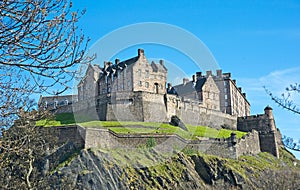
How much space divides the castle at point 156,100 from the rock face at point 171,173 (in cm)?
436

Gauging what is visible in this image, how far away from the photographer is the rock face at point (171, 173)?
33875 mm

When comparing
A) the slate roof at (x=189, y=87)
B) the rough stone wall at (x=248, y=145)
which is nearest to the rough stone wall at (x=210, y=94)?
the slate roof at (x=189, y=87)

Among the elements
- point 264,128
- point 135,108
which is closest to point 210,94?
point 264,128

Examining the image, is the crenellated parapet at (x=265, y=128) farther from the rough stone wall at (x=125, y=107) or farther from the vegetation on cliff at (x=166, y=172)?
the rough stone wall at (x=125, y=107)

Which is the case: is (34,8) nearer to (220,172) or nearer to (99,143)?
(99,143)

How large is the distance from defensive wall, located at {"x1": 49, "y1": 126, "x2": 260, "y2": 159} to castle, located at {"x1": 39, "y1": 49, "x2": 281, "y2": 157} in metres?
0.87

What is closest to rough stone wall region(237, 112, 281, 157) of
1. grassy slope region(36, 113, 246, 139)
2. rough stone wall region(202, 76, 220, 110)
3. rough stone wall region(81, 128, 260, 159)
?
rough stone wall region(202, 76, 220, 110)

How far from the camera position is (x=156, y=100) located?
49.3m

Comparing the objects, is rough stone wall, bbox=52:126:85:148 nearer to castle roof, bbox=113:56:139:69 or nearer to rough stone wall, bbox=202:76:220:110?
castle roof, bbox=113:56:139:69

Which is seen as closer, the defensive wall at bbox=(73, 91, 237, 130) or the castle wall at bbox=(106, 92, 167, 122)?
the castle wall at bbox=(106, 92, 167, 122)

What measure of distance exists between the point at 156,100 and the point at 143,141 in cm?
976

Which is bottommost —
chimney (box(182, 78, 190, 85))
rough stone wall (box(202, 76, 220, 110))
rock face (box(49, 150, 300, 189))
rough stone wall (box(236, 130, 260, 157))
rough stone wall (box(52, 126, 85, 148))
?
rock face (box(49, 150, 300, 189))

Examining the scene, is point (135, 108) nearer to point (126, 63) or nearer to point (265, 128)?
point (126, 63)

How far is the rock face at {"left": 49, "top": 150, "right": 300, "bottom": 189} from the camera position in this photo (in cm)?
3388
